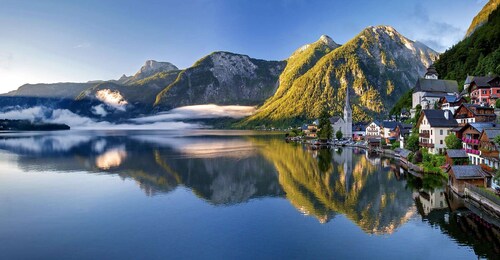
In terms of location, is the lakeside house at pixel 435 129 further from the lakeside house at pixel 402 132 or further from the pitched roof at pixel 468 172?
the pitched roof at pixel 468 172

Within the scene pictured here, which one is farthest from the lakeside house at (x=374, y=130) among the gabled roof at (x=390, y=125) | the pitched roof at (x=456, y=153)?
the pitched roof at (x=456, y=153)

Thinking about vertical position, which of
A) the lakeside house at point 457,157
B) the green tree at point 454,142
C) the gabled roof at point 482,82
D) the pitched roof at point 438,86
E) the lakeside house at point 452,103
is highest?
the pitched roof at point 438,86

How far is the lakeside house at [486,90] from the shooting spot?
6202 cm

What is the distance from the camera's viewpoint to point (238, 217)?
3238 cm

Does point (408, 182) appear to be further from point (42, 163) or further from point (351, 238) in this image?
point (42, 163)

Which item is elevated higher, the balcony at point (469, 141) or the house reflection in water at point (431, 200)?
the balcony at point (469, 141)

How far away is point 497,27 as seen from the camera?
336 ft

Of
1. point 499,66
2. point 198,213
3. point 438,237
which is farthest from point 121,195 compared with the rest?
point 499,66

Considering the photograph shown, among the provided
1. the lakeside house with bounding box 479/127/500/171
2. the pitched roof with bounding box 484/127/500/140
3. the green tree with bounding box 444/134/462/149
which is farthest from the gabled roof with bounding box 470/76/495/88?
the pitched roof with bounding box 484/127/500/140

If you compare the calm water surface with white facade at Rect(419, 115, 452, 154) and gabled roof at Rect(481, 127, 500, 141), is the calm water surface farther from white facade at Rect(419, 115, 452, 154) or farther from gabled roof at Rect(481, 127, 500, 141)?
gabled roof at Rect(481, 127, 500, 141)

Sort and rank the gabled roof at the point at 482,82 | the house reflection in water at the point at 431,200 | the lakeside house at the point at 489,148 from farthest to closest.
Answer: the gabled roof at the point at 482,82
the lakeside house at the point at 489,148
the house reflection in water at the point at 431,200

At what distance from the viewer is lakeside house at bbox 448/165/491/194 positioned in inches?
1399

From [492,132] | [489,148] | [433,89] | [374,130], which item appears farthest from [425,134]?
[374,130]

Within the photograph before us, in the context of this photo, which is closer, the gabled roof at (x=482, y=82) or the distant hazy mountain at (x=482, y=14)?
the gabled roof at (x=482, y=82)
